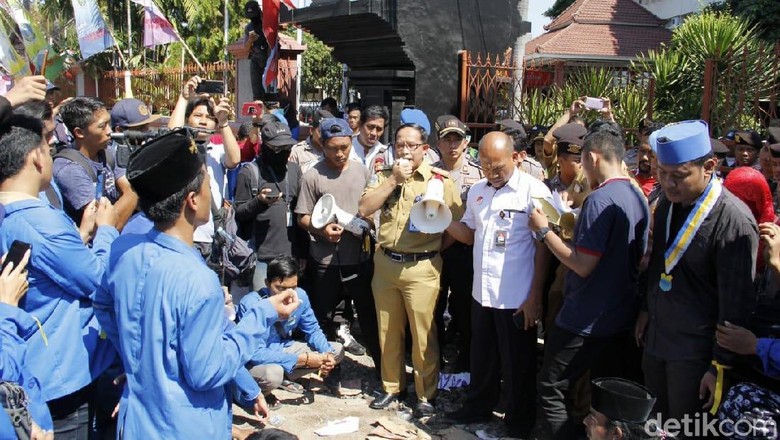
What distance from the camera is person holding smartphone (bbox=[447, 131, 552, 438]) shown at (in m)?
4.20

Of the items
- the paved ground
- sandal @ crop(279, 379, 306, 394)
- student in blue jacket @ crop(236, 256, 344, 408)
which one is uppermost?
student in blue jacket @ crop(236, 256, 344, 408)

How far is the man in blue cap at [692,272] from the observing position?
2928 millimetres

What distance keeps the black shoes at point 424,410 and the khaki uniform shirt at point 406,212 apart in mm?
1122

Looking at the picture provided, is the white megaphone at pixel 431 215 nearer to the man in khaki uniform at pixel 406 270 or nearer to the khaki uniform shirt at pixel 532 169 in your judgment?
the man in khaki uniform at pixel 406 270

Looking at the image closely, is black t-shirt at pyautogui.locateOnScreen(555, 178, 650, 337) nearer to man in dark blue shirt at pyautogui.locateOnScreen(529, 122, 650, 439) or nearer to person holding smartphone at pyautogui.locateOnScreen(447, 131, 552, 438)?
man in dark blue shirt at pyautogui.locateOnScreen(529, 122, 650, 439)

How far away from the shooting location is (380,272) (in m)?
4.77

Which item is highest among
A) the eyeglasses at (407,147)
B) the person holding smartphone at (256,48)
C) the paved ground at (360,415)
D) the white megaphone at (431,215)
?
the person holding smartphone at (256,48)

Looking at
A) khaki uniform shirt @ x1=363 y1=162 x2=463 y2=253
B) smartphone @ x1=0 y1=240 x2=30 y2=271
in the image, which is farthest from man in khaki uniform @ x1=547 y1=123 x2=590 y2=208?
smartphone @ x1=0 y1=240 x2=30 y2=271

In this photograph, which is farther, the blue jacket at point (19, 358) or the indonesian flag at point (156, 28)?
the indonesian flag at point (156, 28)

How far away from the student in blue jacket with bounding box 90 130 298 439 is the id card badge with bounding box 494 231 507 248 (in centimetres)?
222

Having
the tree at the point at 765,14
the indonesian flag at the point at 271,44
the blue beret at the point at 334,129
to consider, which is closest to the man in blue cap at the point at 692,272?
the blue beret at the point at 334,129

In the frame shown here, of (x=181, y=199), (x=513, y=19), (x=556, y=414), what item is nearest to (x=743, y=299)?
(x=556, y=414)

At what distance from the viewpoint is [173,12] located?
24.8m

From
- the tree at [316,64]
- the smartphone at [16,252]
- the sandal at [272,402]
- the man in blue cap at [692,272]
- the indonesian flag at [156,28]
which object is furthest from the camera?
the tree at [316,64]
